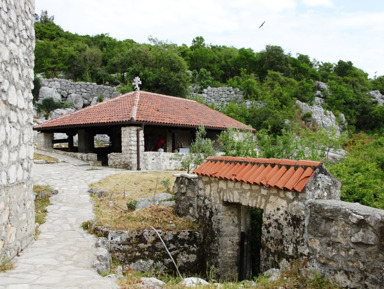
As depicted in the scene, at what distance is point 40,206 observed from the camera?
6.74 metres

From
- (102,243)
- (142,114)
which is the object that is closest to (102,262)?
(102,243)

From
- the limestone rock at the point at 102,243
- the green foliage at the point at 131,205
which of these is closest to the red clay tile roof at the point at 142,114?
the green foliage at the point at 131,205

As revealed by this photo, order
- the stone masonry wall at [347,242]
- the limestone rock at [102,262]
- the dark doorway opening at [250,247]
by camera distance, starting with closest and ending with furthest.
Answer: the stone masonry wall at [347,242], the limestone rock at [102,262], the dark doorway opening at [250,247]

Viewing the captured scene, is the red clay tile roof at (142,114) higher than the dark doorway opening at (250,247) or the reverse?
higher

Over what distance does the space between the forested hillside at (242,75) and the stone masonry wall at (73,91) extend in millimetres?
1847

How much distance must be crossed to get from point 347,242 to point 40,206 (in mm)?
5985

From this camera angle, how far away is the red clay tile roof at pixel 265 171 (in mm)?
3455

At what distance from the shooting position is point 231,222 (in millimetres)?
4867

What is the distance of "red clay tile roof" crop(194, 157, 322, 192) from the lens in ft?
11.3

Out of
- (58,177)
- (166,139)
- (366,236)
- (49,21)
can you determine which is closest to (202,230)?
(366,236)

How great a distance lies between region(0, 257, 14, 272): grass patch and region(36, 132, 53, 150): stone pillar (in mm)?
15156

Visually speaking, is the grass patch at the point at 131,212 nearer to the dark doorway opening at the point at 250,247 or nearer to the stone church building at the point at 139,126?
the dark doorway opening at the point at 250,247

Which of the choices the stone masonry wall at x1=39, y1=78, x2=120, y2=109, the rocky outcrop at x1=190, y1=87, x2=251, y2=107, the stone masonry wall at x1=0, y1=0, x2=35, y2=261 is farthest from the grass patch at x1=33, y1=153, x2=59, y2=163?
the rocky outcrop at x1=190, y1=87, x2=251, y2=107

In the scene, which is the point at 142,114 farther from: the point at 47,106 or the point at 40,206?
the point at 47,106
